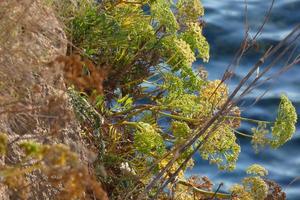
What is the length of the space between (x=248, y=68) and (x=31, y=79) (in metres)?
4.12

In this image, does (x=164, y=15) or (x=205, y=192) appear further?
(x=205, y=192)

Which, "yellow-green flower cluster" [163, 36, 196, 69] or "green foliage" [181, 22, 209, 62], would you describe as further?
"green foliage" [181, 22, 209, 62]

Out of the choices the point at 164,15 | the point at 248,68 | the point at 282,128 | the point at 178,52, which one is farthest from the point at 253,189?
the point at 248,68

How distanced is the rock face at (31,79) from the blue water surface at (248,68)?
8.29 feet

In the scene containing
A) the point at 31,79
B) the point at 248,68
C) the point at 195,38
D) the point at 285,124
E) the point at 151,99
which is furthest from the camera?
the point at 248,68

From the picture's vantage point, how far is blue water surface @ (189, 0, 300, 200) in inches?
226

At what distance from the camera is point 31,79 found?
2518mm

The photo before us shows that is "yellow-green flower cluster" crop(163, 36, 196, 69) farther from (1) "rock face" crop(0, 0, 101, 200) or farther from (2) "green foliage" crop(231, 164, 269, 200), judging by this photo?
(1) "rock face" crop(0, 0, 101, 200)

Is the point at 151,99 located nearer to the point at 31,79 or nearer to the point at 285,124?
the point at 285,124

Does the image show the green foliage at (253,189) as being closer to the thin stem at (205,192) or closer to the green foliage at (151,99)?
the green foliage at (151,99)

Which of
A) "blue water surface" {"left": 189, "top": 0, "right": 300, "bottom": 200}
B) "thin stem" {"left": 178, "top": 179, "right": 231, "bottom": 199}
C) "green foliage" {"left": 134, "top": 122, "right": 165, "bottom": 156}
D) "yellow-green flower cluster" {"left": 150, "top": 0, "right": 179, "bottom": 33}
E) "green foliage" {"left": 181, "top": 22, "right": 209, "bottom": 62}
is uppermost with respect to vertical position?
"blue water surface" {"left": 189, "top": 0, "right": 300, "bottom": 200}

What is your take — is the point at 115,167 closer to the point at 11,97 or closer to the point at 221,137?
the point at 221,137

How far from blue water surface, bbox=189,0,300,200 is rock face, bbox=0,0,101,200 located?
2.53m

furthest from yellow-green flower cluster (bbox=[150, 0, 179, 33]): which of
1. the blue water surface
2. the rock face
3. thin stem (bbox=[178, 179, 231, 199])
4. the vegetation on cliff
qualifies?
the blue water surface
